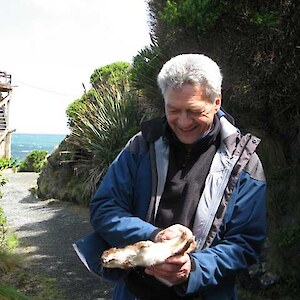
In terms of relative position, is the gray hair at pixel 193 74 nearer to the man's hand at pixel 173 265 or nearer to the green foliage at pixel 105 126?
the man's hand at pixel 173 265

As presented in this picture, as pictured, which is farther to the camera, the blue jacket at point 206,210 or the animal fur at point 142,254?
the blue jacket at point 206,210

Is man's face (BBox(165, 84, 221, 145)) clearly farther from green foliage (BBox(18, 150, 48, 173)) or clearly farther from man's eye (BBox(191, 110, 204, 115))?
green foliage (BBox(18, 150, 48, 173))

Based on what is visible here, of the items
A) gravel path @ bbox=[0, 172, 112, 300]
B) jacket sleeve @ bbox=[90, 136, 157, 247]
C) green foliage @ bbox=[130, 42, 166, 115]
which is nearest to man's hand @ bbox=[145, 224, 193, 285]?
jacket sleeve @ bbox=[90, 136, 157, 247]

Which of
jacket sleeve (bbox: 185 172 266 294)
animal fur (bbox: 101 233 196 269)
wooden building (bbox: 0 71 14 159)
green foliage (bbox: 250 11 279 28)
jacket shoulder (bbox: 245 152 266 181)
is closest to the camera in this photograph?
animal fur (bbox: 101 233 196 269)

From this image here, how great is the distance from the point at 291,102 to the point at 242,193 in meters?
4.27

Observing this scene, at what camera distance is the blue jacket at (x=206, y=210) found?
1.94m

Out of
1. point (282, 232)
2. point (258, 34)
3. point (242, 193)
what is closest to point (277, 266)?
point (282, 232)

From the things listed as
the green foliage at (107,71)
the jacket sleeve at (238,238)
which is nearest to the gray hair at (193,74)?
the jacket sleeve at (238,238)

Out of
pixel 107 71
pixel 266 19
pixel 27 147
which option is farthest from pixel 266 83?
pixel 27 147

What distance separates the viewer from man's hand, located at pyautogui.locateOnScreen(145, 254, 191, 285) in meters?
1.79

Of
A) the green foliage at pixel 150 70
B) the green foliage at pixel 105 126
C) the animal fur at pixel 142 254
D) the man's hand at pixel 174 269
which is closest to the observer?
the animal fur at pixel 142 254

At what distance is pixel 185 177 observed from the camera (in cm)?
207

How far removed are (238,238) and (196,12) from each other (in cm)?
449

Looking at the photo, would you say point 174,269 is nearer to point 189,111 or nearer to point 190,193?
point 190,193
